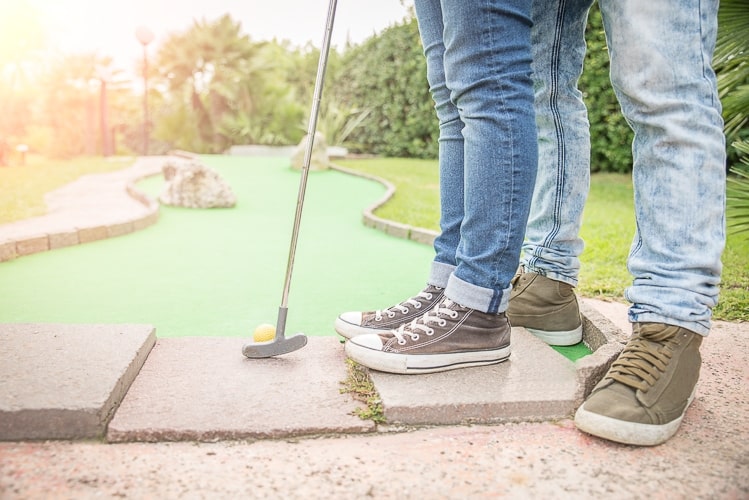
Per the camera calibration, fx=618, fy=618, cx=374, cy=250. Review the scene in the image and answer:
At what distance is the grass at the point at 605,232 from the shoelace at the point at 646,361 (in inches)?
43.1

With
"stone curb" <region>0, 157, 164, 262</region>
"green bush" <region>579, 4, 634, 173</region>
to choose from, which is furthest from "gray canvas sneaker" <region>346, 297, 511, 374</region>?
"green bush" <region>579, 4, 634, 173</region>

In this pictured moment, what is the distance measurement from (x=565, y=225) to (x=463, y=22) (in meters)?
0.69

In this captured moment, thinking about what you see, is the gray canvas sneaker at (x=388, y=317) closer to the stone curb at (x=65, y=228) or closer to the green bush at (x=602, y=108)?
the stone curb at (x=65, y=228)

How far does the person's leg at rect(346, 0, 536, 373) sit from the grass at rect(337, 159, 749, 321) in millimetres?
1217

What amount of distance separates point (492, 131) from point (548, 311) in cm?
62

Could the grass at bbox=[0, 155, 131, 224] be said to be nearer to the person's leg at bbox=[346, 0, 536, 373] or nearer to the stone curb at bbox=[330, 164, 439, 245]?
the stone curb at bbox=[330, 164, 439, 245]

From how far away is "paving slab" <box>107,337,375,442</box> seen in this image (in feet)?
3.83

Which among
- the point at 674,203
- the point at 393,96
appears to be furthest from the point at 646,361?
the point at 393,96

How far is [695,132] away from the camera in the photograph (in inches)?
48.8

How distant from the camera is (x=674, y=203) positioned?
1.25m

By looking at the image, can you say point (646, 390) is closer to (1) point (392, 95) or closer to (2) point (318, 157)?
(2) point (318, 157)

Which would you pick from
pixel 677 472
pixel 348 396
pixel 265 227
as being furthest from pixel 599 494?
pixel 265 227

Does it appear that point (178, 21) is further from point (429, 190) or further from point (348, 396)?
point (348, 396)

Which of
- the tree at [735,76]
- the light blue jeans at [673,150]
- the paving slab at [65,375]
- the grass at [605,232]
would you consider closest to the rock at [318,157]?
the grass at [605,232]
